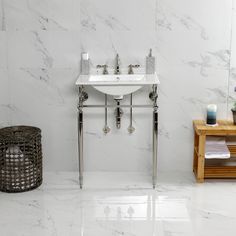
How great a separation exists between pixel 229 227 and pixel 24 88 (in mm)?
1938

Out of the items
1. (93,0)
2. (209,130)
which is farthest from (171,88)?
(93,0)

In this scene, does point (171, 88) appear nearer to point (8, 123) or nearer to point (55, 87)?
point (55, 87)

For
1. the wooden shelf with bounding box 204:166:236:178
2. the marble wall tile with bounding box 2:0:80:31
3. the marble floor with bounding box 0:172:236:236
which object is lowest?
the marble floor with bounding box 0:172:236:236

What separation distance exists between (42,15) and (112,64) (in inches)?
26.2

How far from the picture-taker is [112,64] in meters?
3.80

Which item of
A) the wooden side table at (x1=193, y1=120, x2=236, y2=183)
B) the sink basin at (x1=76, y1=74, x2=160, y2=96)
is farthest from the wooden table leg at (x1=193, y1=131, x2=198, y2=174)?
the sink basin at (x1=76, y1=74, x2=160, y2=96)

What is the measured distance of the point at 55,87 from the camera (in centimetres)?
386

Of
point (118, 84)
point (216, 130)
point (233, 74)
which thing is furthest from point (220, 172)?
point (118, 84)

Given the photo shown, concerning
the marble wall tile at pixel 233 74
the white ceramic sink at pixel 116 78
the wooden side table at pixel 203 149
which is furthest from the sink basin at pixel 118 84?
the marble wall tile at pixel 233 74

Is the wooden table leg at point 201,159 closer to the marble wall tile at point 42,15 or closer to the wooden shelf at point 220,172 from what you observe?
the wooden shelf at point 220,172

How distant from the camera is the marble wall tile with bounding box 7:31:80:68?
3764 millimetres

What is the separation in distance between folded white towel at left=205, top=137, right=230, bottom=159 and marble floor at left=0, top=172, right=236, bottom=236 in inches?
8.9

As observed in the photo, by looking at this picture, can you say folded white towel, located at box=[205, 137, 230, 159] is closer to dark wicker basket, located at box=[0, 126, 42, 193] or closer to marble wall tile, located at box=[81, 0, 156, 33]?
marble wall tile, located at box=[81, 0, 156, 33]

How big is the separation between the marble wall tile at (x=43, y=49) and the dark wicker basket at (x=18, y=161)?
608 millimetres
